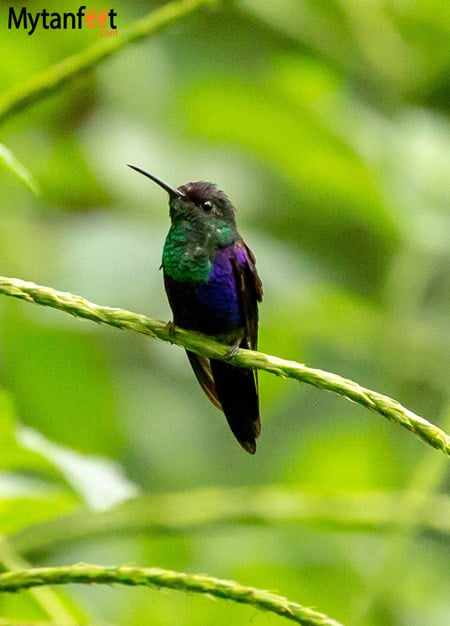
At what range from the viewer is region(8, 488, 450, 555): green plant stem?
2295 millimetres

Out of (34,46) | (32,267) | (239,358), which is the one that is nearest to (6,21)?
(34,46)

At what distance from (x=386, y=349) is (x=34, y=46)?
1555 mm

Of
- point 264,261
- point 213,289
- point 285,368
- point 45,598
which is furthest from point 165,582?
point 264,261

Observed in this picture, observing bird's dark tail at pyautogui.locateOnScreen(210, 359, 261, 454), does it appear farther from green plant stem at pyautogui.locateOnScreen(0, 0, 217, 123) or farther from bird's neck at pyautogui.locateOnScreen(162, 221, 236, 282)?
green plant stem at pyautogui.locateOnScreen(0, 0, 217, 123)

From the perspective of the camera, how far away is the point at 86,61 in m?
1.76

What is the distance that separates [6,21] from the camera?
149 inches

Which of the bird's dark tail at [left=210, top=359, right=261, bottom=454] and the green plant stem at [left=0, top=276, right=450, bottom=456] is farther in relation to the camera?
the bird's dark tail at [left=210, top=359, right=261, bottom=454]

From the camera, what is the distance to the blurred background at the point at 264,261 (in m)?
3.10

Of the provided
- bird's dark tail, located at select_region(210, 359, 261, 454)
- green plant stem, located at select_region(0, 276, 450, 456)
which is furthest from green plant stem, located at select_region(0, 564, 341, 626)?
bird's dark tail, located at select_region(210, 359, 261, 454)

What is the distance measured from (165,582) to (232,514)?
39.8 inches

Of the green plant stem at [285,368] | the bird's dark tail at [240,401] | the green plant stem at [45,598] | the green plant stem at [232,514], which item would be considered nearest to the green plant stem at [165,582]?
the green plant stem at [285,368]

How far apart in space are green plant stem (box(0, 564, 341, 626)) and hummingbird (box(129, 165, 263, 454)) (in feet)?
2.65

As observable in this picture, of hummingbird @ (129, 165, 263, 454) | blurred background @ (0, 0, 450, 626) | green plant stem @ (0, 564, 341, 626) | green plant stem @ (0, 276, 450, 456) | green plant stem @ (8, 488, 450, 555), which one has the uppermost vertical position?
blurred background @ (0, 0, 450, 626)

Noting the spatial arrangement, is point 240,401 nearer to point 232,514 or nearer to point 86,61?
point 232,514
